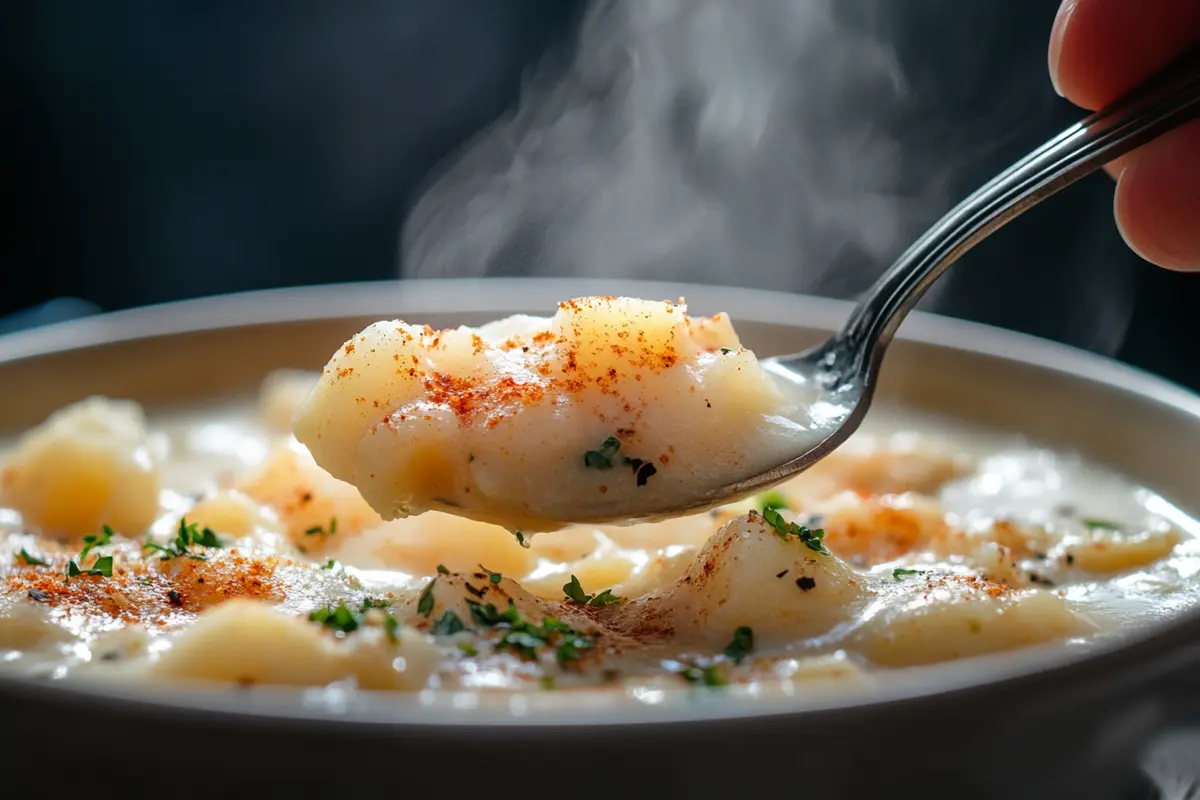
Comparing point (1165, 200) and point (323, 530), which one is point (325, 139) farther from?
point (1165, 200)

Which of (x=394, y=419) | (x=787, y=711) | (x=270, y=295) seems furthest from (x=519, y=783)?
(x=270, y=295)

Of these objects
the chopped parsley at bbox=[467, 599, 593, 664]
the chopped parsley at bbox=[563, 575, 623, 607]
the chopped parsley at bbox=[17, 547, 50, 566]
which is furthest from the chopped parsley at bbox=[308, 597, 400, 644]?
the chopped parsley at bbox=[17, 547, 50, 566]

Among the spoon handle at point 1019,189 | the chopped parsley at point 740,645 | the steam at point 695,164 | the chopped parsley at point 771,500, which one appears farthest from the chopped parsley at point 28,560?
the steam at point 695,164

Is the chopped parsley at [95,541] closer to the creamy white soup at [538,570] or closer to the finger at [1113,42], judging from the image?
the creamy white soup at [538,570]

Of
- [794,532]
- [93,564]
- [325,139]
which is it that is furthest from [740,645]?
[325,139]

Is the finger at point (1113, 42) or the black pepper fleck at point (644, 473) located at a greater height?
the finger at point (1113, 42)

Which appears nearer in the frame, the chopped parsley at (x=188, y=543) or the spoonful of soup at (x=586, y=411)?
the spoonful of soup at (x=586, y=411)

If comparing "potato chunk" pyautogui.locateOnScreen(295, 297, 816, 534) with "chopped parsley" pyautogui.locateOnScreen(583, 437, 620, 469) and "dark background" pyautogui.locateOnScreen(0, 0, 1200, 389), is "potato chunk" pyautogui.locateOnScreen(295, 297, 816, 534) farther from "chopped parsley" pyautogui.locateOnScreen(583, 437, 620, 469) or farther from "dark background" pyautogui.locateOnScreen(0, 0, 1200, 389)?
"dark background" pyautogui.locateOnScreen(0, 0, 1200, 389)

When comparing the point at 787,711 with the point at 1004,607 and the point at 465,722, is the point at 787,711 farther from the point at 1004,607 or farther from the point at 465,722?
the point at 1004,607
